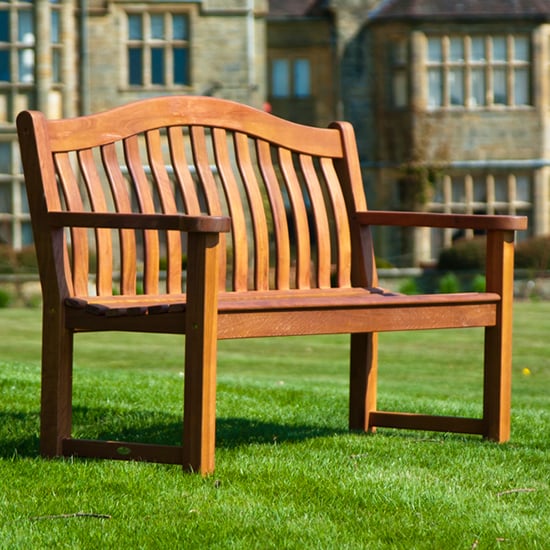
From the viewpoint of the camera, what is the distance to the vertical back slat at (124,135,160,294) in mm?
4895

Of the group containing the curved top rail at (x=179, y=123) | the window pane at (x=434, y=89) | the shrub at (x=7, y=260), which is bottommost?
the shrub at (x=7, y=260)

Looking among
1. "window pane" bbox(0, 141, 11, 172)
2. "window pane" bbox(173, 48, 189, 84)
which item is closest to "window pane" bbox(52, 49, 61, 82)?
"window pane" bbox(0, 141, 11, 172)

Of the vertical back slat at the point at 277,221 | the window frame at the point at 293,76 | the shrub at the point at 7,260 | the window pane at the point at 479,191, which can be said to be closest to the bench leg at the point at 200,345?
the vertical back slat at the point at 277,221

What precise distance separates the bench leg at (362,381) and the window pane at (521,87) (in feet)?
63.2

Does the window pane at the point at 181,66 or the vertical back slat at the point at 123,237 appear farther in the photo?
the window pane at the point at 181,66

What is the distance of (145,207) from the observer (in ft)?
16.3

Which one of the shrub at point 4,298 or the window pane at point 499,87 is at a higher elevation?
the window pane at point 499,87

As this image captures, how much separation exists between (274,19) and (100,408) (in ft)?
65.9

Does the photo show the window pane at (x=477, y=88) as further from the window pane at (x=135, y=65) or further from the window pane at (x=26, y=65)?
the window pane at (x=26, y=65)

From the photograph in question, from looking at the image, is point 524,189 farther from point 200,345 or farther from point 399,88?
point 200,345

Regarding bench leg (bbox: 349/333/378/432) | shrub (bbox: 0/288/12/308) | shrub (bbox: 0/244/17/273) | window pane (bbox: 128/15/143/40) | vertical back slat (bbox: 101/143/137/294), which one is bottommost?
shrub (bbox: 0/288/12/308)

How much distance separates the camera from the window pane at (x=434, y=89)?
23.9 m

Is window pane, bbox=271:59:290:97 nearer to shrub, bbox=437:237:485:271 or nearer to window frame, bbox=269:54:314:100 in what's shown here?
window frame, bbox=269:54:314:100

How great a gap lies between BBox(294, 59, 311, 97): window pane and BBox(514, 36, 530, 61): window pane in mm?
4080
